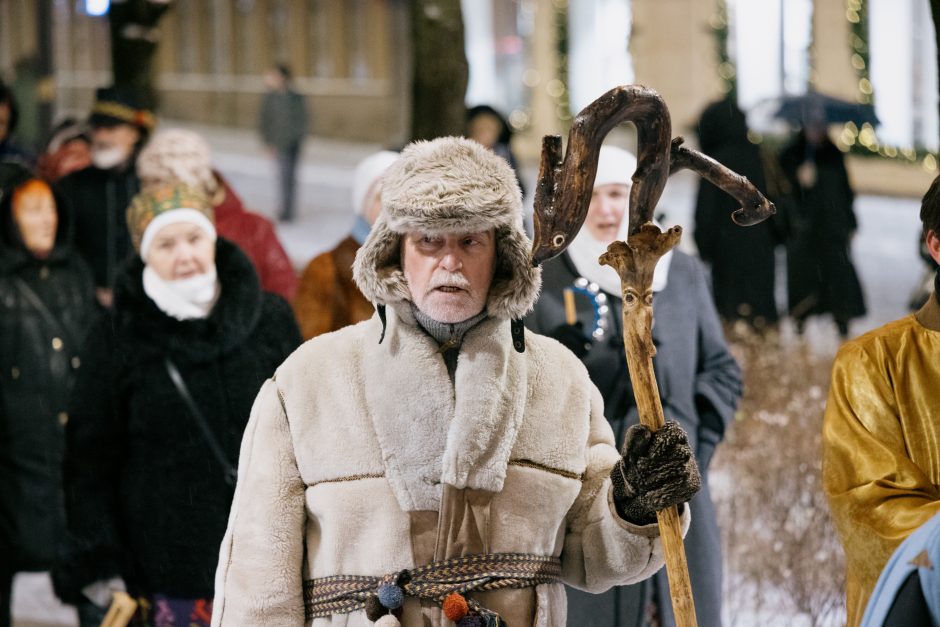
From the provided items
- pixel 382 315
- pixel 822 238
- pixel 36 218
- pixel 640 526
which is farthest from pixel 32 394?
pixel 822 238

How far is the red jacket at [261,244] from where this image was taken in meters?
7.14

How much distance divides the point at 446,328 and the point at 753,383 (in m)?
5.34

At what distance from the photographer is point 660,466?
339 cm

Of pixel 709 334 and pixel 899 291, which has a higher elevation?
pixel 709 334

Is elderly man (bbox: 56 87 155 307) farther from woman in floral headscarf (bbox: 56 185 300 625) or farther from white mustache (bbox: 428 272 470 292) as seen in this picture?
white mustache (bbox: 428 272 470 292)

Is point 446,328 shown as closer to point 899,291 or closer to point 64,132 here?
point 64,132

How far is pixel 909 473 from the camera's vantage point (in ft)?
12.2

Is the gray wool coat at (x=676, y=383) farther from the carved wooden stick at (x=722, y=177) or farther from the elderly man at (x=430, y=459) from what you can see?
the carved wooden stick at (x=722, y=177)

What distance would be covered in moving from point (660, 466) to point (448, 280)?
62 cm

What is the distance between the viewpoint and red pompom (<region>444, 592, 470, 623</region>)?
11.5 ft

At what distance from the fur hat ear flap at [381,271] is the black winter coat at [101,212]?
Result: 526 cm

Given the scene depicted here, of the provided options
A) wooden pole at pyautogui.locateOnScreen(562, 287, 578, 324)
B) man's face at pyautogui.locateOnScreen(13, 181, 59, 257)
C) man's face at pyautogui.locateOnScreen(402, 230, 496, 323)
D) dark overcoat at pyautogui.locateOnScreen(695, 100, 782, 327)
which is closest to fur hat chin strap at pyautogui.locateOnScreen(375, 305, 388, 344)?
man's face at pyautogui.locateOnScreen(402, 230, 496, 323)

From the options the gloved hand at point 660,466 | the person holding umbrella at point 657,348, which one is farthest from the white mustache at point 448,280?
the person holding umbrella at point 657,348

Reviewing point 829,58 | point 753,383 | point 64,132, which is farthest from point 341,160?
point 753,383
